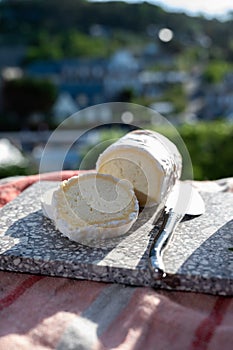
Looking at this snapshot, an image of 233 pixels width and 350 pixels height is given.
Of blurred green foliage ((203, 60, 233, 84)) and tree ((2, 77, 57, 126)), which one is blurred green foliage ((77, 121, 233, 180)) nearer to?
blurred green foliage ((203, 60, 233, 84))

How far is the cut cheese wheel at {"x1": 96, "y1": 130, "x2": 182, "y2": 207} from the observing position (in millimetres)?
753

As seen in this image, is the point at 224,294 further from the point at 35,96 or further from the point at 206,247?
the point at 35,96

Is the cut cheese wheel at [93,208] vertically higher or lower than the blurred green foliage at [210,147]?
higher

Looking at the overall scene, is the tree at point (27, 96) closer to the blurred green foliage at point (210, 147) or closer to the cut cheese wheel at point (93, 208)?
the blurred green foliage at point (210, 147)

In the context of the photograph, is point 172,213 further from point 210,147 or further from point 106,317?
point 210,147

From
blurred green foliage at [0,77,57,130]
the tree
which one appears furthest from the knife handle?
the tree

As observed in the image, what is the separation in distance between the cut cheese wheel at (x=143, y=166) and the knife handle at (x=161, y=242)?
0.20ft

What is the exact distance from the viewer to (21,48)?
1658 centimetres

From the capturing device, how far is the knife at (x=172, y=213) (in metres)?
0.56

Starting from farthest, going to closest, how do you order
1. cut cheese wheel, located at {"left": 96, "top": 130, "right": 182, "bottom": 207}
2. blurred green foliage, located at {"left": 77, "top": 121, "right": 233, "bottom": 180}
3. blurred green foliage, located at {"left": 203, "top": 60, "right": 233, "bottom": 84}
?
1. blurred green foliage, located at {"left": 203, "top": 60, "right": 233, "bottom": 84}
2. blurred green foliage, located at {"left": 77, "top": 121, "right": 233, "bottom": 180}
3. cut cheese wheel, located at {"left": 96, "top": 130, "right": 182, "bottom": 207}

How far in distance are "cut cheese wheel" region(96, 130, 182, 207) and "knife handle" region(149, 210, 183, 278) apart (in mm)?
62

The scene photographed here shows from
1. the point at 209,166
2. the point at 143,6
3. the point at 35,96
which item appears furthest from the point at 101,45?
the point at 209,166

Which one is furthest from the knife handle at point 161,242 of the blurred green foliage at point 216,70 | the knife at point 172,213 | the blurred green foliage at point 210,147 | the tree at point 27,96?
the tree at point 27,96

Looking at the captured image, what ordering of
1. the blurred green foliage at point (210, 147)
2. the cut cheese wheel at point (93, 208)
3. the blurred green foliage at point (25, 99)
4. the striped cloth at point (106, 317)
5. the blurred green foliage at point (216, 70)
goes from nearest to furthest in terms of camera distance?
the striped cloth at point (106, 317) → the cut cheese wheel at point (93, 208) → the blurred green foliage at point (210, 147) → the blurred green foliage at point (216, 70) → the blurred green foliage at point (25, 99)
